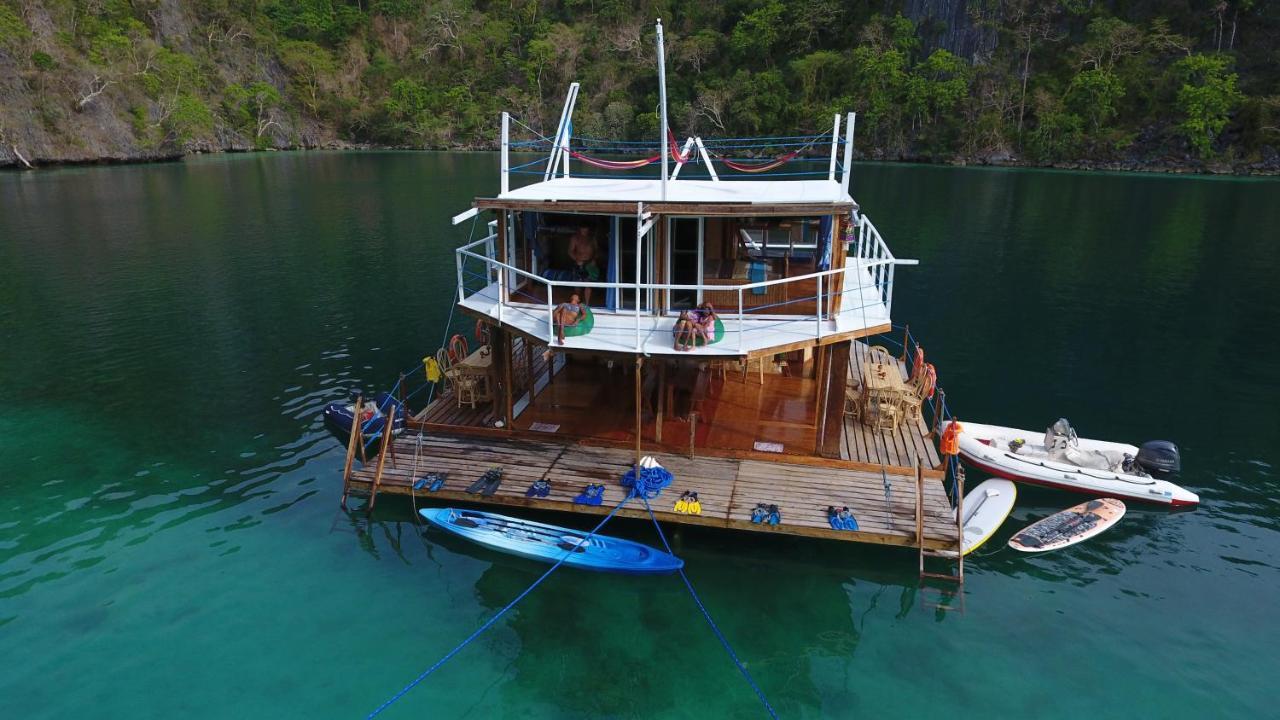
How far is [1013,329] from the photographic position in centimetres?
3080

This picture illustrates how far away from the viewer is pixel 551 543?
1526 centimetres

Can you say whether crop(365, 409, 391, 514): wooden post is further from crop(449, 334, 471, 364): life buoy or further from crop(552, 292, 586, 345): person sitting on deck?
crop(449, 334, 471, 364): life buoy

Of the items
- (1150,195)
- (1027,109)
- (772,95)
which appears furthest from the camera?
(772,95)

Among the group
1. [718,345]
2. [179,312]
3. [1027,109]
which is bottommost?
[179,312]

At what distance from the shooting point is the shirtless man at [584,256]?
682 inches

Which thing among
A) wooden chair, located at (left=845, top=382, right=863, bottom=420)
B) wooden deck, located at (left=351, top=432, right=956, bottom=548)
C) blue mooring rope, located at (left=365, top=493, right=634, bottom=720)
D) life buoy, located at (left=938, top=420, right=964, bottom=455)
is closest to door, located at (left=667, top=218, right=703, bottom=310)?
wooden deck, located at (left=351, top=432, right=956, bottom=548)

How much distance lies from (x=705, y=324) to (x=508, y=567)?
264 inches

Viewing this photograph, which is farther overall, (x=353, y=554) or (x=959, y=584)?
(x=353, y=554)

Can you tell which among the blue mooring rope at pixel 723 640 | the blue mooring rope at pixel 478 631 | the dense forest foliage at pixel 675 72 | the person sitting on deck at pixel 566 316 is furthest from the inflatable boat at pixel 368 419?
the dense forest foliage at pixel 675 72

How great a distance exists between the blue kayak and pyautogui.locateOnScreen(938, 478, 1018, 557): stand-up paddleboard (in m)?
6.16

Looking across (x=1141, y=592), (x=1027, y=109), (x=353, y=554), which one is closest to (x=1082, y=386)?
(x=1141, y=592)

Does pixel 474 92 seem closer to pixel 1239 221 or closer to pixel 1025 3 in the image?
pixel 1025 3

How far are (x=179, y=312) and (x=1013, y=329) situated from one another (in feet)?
120

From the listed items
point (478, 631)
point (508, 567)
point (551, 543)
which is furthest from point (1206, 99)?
point (478, 631)
